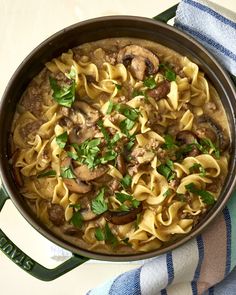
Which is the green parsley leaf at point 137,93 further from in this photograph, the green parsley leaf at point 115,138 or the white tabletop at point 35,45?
the white tabletop at point 35,45

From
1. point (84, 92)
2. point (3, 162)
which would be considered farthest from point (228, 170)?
point (3, 162)

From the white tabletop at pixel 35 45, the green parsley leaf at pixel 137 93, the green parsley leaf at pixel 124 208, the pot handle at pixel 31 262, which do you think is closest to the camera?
the pot handle at pixel 31 262

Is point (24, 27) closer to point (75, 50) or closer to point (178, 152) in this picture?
point (75, 50)

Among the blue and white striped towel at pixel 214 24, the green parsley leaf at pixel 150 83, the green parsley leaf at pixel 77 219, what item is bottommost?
the green parsley leaf at pixel 77 219

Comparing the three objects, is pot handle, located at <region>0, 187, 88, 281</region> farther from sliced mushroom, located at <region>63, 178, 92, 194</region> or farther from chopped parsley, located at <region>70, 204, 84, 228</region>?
sliced mushroom, located at <region>63, 178, 92, 194</region>

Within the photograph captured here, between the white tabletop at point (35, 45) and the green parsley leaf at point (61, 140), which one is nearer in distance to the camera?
the green parsley leaf at point (61, 140)

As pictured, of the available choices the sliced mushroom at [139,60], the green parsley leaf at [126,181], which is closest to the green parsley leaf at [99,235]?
the green parsley leaf at [126,181]

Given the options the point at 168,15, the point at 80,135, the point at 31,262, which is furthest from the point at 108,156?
the point at 168,15
